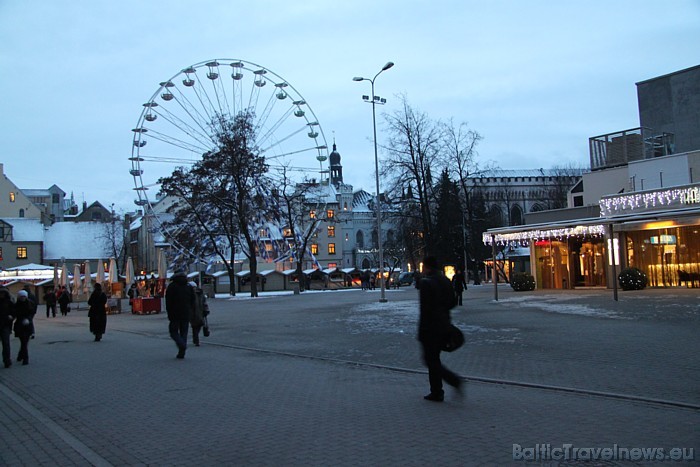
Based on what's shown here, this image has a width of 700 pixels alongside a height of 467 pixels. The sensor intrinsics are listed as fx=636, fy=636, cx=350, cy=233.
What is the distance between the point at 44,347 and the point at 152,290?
37.5 m

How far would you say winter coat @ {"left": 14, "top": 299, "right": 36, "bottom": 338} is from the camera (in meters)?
14.1

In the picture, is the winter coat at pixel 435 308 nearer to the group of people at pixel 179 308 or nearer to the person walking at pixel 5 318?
the group of people at pixel 179 308

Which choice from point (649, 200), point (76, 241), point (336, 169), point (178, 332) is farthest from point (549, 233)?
point (336, 169)

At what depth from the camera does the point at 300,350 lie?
50.6 feet

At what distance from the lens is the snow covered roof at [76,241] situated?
94.3 metres

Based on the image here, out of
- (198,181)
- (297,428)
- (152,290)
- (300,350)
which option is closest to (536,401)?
(297,428)

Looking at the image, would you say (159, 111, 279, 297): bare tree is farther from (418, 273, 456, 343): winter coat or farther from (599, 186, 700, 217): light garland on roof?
(418, 273, 456, 343): winter coat

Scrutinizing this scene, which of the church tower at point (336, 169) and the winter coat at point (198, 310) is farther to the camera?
the church tower at point (336, 169)

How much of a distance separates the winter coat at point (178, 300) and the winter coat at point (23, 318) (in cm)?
313

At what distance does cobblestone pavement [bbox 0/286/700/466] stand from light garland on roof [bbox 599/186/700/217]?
50.1 feet

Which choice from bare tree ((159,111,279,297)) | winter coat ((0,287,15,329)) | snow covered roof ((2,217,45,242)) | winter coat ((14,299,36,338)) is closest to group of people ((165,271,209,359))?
winter coat ((14,299,36,338))

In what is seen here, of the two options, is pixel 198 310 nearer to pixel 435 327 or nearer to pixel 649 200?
pixel 435 327

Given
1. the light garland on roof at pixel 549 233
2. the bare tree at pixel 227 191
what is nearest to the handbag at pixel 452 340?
the light garland on roof at pixel 549 233

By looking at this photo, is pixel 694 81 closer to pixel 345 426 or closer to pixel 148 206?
pixel 148 206
